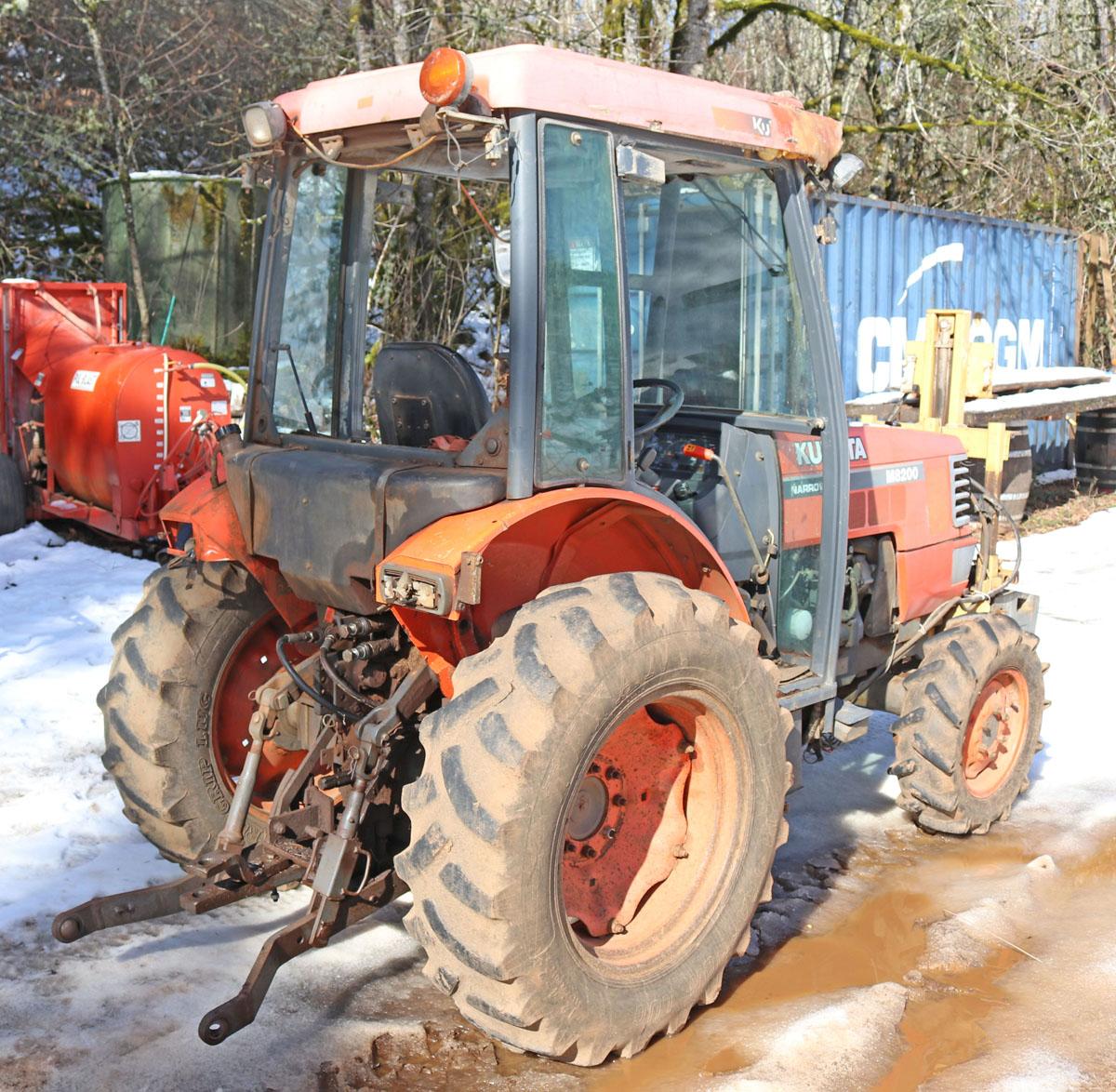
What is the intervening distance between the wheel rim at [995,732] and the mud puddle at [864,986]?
23 cm

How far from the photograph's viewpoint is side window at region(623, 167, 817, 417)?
393cm

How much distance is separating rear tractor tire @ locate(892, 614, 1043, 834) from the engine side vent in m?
0.55

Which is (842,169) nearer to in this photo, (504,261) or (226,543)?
(504,261)

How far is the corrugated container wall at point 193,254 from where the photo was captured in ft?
40.9

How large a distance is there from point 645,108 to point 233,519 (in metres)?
1.63

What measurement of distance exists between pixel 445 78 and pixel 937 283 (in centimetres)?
1078

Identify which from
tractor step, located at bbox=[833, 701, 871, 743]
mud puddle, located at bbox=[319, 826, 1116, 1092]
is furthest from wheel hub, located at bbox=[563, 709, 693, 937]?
tractor step, located at bbox=[833, 701, 871, 743]

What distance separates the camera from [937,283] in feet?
41.4

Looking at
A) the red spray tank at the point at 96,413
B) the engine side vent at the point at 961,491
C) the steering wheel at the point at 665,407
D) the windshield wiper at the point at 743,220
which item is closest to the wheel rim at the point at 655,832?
the steering wheel at the point at 665,407

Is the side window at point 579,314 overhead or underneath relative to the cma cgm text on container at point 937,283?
underneath

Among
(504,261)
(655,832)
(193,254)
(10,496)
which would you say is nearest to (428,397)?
(504,261)

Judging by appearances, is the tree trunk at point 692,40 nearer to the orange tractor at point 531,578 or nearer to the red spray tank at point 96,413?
the red spray tank at point 96,413

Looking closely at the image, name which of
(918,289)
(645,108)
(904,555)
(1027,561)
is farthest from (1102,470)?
(645,108)

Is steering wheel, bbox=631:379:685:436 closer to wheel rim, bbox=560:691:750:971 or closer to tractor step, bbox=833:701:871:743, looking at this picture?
wheel rim, bbox=560:691:750:971
